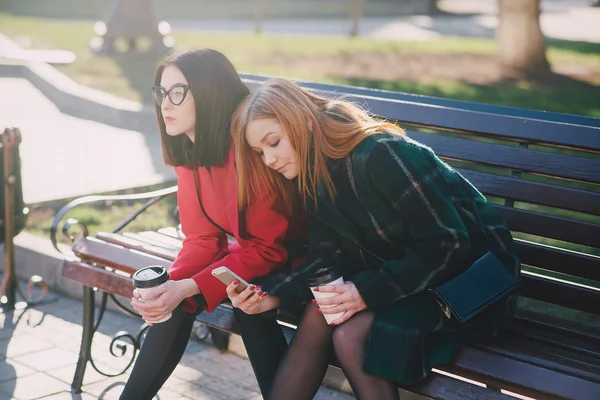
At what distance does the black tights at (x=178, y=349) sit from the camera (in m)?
3.01

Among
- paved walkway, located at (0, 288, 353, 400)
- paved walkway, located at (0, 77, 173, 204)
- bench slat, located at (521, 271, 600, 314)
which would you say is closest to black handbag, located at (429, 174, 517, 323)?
bench slat, located at (521, 271, 600, 314)

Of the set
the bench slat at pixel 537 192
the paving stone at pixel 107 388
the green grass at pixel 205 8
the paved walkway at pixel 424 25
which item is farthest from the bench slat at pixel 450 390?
the green grass at pixel 205 8

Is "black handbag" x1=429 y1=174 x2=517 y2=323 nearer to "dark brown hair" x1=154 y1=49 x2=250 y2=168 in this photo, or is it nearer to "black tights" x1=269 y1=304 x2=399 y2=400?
"black tights" x1=269 y1=304 x2=399 y2=400

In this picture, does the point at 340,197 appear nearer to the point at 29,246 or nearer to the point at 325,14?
the point at 29,246

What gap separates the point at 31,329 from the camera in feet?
14.6

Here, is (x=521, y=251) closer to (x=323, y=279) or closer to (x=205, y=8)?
(x=323, y=279)

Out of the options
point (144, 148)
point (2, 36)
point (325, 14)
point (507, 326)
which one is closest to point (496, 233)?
point (507, 326)

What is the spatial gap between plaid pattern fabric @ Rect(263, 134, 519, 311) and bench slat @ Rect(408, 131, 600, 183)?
0.48 metres

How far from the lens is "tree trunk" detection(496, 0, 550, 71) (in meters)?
12.3

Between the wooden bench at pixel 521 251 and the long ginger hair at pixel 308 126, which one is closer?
the wooden bench at pixel 521 251

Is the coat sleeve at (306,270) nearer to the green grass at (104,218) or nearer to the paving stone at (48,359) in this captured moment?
the paving stone at (48,359)

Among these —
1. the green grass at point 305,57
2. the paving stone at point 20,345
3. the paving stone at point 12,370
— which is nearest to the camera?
the paving stone at point 12,370

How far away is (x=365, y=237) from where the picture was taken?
9.57 feet

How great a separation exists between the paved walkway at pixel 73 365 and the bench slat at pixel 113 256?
59 centimetres
